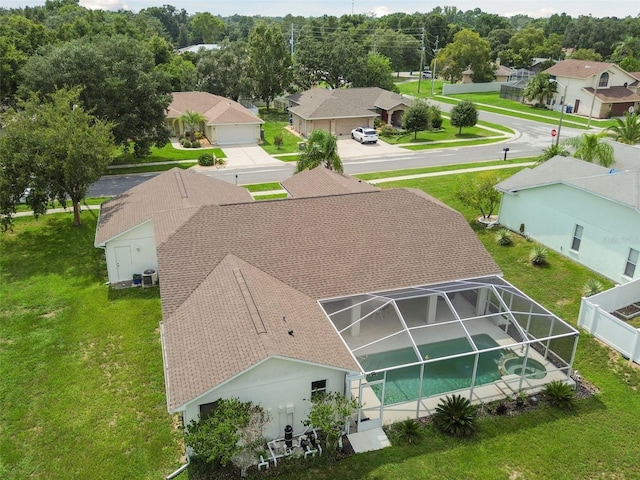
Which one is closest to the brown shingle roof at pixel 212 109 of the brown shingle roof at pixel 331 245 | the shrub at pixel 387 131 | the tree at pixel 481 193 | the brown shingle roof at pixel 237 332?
the shrub at pixel 387 131

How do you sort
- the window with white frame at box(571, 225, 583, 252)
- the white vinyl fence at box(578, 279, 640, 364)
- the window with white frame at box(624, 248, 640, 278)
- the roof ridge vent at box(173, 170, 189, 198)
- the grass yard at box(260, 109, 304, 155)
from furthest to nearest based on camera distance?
1. the grass yard at box(260, 109, 304, 155)
2. the roof ridge vent at box(173, 170, 189, 198)
3. the window with white frame at box(571, 225, 583, 252)
4. the window with white frame at box(624, 248, 640, 278)
5. the white vinyl fence at box(578, 279, 640, 364)

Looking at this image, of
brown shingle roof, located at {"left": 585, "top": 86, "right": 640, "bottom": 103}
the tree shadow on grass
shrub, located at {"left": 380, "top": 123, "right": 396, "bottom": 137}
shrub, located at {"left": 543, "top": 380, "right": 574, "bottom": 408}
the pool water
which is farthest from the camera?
brown shingle roof, located at {"left": 585, "top": 86, "right": 640, "bottom": 103}

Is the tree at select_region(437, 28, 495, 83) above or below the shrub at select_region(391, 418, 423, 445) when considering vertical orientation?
above

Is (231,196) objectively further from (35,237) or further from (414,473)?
(414,473)

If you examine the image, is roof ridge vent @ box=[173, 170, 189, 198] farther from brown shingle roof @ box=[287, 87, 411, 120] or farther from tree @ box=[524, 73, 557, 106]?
tree @ box=[524, 73, 557, 106]

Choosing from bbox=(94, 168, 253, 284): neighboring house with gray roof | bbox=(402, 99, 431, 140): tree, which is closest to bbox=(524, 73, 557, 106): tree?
bbox=(402, 99, 431, 140): tree

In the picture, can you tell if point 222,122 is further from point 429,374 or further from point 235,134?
point 429,374

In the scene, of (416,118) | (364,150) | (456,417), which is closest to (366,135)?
(364,150)
